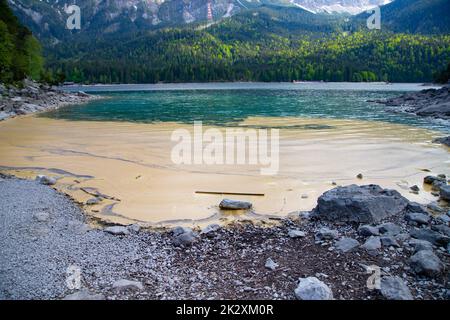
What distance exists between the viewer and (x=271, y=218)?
1100cm

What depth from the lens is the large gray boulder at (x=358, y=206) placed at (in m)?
10.2

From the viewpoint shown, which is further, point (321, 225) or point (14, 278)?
point (321, 225)

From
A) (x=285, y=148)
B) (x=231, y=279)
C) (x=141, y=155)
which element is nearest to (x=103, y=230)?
(x=231, y=279)

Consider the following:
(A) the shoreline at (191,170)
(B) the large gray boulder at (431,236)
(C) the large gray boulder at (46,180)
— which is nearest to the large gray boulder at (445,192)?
(A) the shoreline at (191,170)

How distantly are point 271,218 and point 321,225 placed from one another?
1.59 meters

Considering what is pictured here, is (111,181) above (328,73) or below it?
below

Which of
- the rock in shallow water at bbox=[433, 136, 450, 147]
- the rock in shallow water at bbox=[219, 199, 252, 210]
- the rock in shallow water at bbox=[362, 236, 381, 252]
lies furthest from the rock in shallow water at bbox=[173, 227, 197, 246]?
the rock in shallow water at bbox=[433, 136, 450, 147]

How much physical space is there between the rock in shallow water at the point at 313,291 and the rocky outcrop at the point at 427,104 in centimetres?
3967

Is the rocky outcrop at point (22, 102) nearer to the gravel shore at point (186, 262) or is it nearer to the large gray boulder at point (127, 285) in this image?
the gravel shore at point (186, 262)

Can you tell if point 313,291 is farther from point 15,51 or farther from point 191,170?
point 15,51

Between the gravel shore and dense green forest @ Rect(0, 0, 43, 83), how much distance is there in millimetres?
56140

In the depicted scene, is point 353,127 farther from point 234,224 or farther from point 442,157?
point 234,224

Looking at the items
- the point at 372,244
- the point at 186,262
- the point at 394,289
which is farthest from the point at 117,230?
the point at 394,289

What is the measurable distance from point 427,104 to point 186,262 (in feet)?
169
